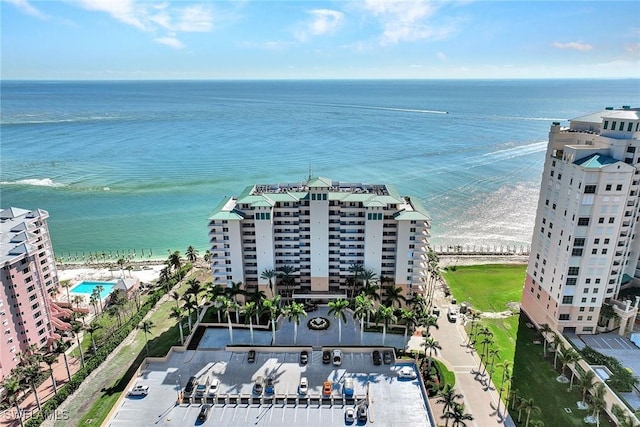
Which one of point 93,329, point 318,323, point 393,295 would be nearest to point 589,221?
point 393,295

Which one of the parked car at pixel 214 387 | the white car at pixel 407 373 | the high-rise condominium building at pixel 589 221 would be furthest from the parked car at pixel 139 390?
the high-rise condominium building at pixel 589 221

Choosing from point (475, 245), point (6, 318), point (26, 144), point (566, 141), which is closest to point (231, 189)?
point (475, 245)

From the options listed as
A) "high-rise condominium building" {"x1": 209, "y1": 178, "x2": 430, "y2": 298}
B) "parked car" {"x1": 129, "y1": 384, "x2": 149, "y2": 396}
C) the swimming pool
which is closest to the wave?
the swimming pool

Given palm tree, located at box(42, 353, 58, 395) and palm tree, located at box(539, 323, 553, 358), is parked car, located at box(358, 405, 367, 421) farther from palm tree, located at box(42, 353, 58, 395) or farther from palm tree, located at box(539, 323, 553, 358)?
palm tree, located at box(42, 353, 58, 395)

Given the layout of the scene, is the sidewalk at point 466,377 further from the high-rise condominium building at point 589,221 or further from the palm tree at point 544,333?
the high-rise condominium building at point 589,221

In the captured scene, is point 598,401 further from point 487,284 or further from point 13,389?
point 13,389

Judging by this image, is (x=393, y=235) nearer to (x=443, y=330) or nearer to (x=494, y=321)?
(x=443, y=330)
